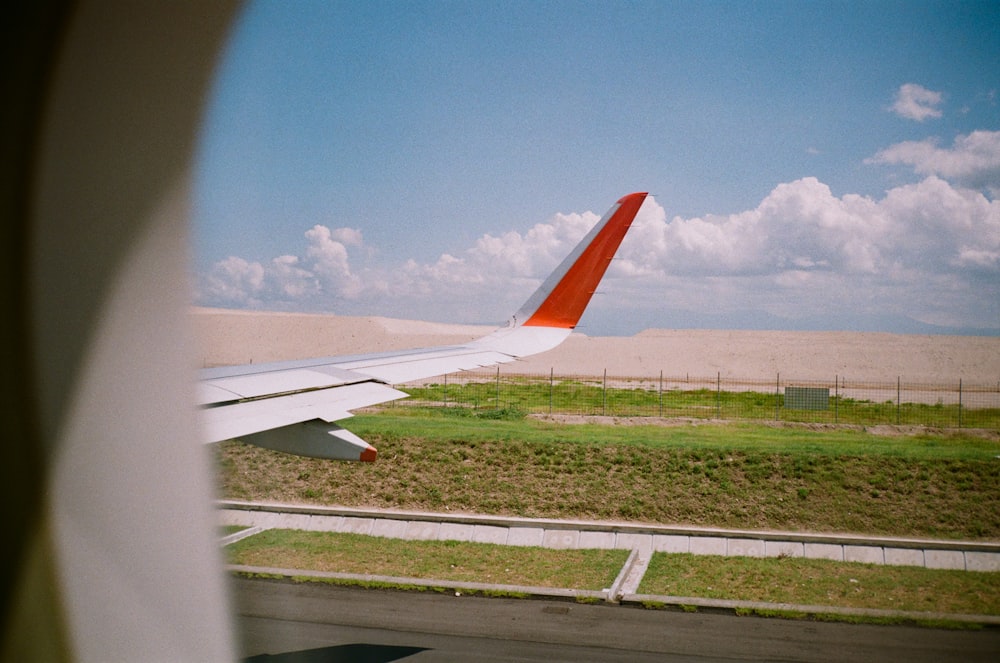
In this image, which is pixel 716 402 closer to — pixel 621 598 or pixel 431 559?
pixel 431 559

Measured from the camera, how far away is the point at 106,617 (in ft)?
14.5

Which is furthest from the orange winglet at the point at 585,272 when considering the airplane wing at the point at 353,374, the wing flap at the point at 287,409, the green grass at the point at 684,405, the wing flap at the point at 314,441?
the green grass at the point at 684,405

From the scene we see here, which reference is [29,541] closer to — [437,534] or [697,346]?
[437,534]

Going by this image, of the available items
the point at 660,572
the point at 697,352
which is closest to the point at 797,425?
the point at 660,572

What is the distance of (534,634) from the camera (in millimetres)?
8406

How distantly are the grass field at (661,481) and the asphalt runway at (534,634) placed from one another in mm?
4472

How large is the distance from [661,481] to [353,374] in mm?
9596

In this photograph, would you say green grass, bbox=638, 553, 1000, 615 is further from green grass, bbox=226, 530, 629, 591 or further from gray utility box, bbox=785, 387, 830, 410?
gray utility box, bbox=785, 387, 830, 410

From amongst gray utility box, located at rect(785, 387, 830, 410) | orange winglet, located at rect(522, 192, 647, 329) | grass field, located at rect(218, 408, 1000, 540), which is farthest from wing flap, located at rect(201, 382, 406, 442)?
gray utility box, located at rect(785, 387, 830, 410)

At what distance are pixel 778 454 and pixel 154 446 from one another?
1396 centimetres

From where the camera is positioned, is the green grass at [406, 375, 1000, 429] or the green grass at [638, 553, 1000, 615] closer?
the green grass at [638, 553, 1000, 615]

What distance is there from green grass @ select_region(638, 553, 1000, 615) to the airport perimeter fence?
1037 centimetres

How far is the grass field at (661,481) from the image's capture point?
13.9 metres

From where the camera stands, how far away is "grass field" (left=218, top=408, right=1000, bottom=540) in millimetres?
13938
